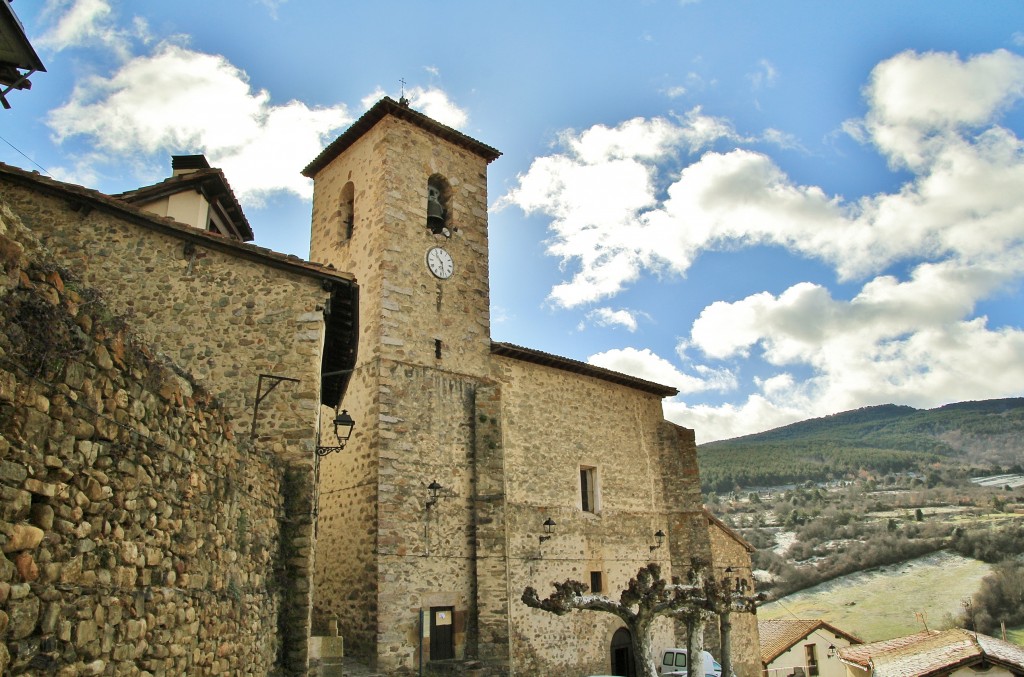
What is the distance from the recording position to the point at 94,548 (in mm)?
3520

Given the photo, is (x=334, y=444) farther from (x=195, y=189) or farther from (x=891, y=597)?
(x=891, y=597)

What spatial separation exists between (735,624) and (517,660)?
362 inches

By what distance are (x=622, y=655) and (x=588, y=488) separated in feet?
15.3

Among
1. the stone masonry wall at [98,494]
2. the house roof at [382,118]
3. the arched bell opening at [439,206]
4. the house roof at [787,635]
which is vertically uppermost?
the house roof at [382,118]

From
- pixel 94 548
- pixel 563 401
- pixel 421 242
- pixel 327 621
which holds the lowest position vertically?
pixel 327 621

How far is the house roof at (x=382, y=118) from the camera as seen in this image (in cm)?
1731

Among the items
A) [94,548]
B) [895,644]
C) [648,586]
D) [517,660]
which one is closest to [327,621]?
[517,660]

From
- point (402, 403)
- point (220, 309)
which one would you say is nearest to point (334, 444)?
point (402, 403)

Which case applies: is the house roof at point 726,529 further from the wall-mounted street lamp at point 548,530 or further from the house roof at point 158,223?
the house roof at point 158,223

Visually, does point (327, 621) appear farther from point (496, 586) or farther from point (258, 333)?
A: point (258, 333)

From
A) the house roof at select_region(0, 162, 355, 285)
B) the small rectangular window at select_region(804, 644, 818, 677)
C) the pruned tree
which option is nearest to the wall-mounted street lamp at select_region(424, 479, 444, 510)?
the pruned tree

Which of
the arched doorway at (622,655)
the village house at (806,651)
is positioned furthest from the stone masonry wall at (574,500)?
the village house at (806,651)

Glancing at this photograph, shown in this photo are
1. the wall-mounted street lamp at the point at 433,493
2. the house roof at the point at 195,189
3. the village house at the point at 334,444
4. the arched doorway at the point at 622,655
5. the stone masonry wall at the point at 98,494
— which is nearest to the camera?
the stone masonry wall at the point at 98,494

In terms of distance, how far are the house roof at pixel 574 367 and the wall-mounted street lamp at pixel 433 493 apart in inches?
159
